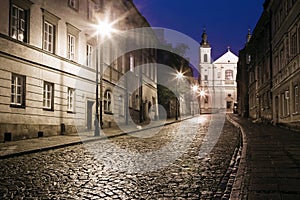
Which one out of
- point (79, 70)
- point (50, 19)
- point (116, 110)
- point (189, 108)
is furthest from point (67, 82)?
point (189, 108)

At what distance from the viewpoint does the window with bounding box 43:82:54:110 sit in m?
18.9

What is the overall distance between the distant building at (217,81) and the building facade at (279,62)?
6429 centimetres

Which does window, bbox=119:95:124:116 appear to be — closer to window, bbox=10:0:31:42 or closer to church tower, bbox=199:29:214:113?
window, bbox=10:0:31:42

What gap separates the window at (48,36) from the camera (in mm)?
18922

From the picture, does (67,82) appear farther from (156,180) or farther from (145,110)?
(145,110)

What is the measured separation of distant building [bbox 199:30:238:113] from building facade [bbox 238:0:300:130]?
64.3 metres

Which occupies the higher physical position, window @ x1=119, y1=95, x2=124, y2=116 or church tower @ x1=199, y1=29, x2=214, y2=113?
church tower @ x1=199, y1=29, x2=214, y2=113

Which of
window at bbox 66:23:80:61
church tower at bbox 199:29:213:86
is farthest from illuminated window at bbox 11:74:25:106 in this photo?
church tower at bbox 199:29:213:86

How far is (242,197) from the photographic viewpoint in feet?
17.3

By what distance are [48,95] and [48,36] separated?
288 centimetres

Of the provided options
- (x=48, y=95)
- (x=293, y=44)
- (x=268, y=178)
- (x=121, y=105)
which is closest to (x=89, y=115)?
(x=48, y=95)

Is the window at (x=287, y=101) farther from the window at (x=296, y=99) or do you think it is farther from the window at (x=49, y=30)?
Answer: the window at (x=49, y=30)

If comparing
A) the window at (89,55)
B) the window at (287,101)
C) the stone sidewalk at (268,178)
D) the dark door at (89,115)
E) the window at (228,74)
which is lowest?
the stone sidewalk at (268,178)

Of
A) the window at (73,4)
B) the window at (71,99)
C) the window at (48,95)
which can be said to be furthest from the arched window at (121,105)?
the window at (48,95)
